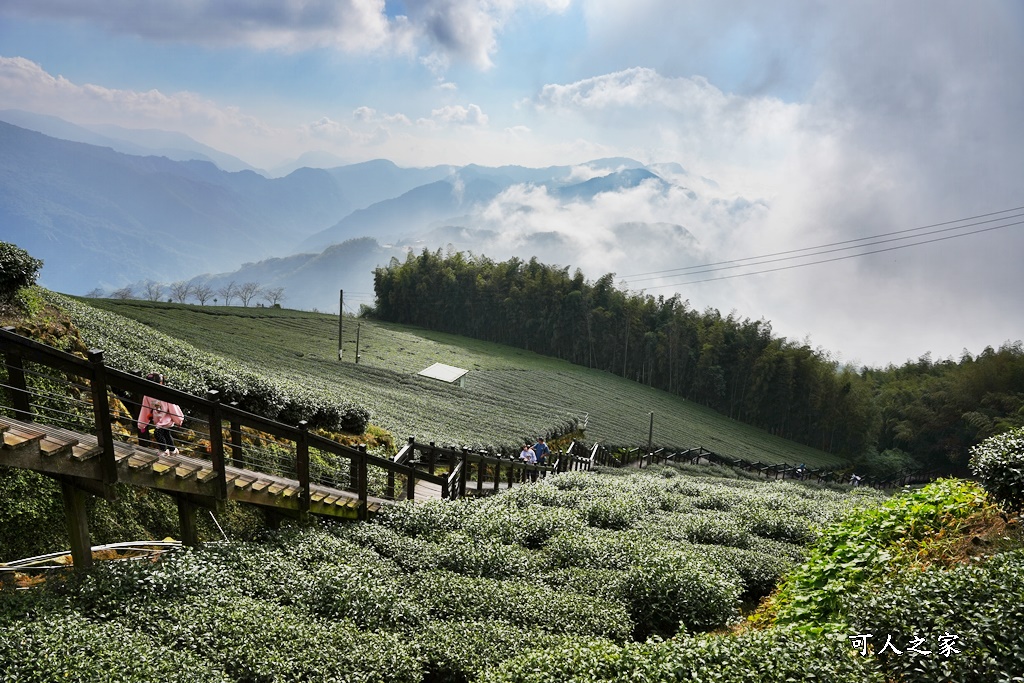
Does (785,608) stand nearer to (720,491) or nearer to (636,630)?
(636,630)

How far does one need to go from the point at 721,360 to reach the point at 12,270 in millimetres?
66578

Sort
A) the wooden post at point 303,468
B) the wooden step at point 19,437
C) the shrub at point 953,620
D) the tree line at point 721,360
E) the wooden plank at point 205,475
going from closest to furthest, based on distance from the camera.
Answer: the shrub at point 953,620
the wooden step at point 19,437
the wooden plank at point 205,475
the wooden post at point 303,468
the tree line at point 721,360

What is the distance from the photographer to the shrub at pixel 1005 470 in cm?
659

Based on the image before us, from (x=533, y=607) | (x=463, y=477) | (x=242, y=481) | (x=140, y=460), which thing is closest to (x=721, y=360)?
(x=463, y=477)

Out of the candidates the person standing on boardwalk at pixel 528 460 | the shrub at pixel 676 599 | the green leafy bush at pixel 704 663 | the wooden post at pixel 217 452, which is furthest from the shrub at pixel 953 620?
the person standing on boardwalk at pixel 528 460

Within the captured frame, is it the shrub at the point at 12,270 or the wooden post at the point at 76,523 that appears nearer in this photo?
the wooden post at the point at 76,523

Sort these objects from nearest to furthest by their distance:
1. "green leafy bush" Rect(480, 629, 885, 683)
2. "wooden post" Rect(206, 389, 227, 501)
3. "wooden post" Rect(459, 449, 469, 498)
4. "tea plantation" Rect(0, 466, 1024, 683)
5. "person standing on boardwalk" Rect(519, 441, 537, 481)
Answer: "green leafy bush" Rect(480, 629, 885, 683), "tea plantation" Rect(0, 466, 1024, 683), "wooden post" Rect(206, 389, 227, 501), "wooden post" Rect(459, 449, 469, 498), "person standing on boardwalk" Rect(519, 441, 537, 481)

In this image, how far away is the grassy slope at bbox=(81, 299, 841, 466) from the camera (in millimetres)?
30619

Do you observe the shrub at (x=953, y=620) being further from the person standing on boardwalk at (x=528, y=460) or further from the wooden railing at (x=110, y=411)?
the person standing on boardwalk at (x=528, y=460)

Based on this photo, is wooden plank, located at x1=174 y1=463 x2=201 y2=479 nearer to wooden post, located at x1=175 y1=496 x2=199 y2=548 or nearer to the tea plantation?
wooden post, located at x1=175 y1=496 x2=199 y2=548

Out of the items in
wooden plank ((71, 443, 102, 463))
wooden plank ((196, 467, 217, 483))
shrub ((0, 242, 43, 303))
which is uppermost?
shrub ((0, 242, 43, 303))

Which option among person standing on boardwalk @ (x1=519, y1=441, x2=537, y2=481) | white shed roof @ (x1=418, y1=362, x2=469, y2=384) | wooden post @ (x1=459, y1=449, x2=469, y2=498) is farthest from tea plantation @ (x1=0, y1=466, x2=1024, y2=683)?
white shed roof @ (x1=418, y1=362, x2=469, y2=384)

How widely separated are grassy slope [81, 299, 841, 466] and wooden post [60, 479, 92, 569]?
1512cm

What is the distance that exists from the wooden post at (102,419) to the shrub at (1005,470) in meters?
9.27
